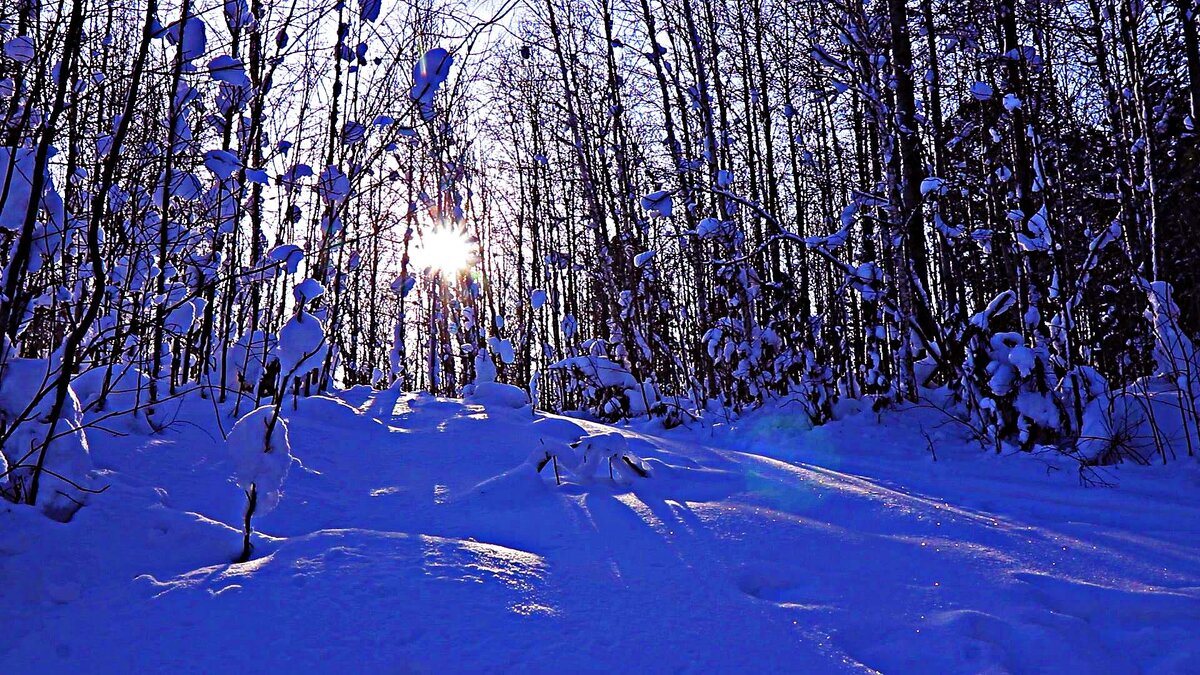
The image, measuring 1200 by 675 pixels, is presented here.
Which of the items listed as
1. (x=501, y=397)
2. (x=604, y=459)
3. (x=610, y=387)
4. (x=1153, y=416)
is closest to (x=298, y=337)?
(x=604, y=459)

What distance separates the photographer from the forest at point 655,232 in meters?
2.04

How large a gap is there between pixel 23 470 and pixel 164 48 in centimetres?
133

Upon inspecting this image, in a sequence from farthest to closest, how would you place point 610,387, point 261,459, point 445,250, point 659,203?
point 445,250
point 610,387
point 659,203
point 261,459

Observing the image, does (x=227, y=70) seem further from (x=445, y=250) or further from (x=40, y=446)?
(x=445, y=250)

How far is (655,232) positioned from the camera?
10570 mm

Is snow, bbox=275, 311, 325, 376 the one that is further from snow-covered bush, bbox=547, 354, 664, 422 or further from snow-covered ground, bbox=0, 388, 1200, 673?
snow-covered bush, bbox=547, 354, 664, 422

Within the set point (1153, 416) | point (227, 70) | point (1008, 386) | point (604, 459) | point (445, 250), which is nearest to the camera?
point (227, 70)

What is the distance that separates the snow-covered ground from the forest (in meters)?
0.14

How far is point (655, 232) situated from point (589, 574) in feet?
29.9

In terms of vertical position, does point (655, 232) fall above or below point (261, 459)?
above

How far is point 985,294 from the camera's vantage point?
10125 millimetres

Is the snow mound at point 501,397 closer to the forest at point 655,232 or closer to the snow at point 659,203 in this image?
the forest at point 655,232

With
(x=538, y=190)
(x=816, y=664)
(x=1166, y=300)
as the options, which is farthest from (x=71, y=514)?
(x=538, y=190)

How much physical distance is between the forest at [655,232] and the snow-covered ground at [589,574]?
0.14m
